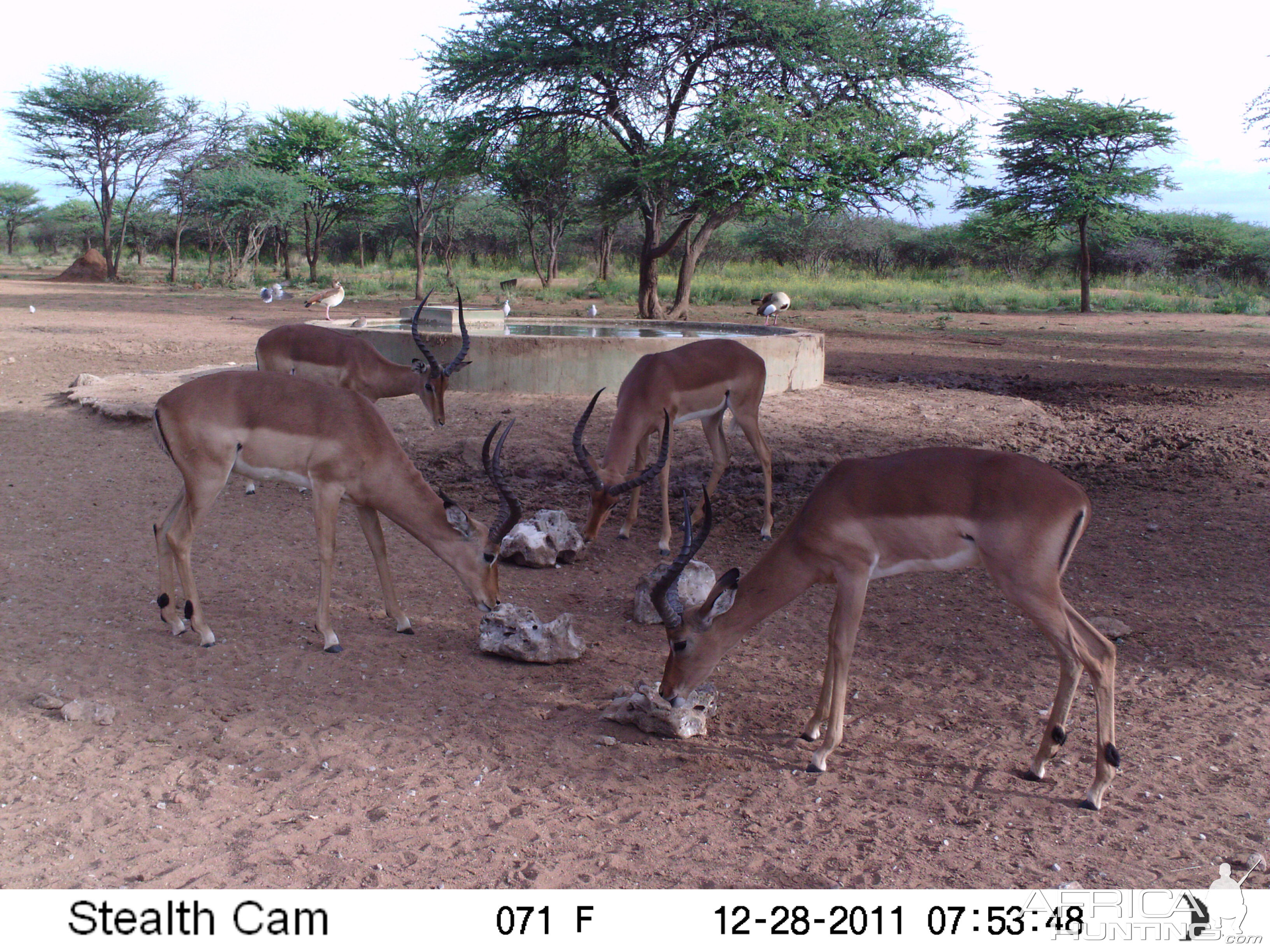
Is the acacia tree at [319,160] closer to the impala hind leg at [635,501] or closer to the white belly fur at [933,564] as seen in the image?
the impala hind leg at [635,501]

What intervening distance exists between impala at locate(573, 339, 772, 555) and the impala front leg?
165cm

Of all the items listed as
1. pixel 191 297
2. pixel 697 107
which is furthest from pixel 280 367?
pixel 191 297

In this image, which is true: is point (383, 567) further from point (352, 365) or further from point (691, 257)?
point (691, 257)

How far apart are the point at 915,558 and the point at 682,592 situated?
1.74 meters

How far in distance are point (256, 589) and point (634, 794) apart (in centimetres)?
289

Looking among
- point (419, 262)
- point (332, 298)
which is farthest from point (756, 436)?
point (419, 262)

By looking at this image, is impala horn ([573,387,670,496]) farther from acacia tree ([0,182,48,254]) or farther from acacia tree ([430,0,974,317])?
acacia tree ([0,182,48,254])

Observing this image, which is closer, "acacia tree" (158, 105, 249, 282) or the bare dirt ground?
the bare dirt ground

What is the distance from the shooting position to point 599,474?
6.12m

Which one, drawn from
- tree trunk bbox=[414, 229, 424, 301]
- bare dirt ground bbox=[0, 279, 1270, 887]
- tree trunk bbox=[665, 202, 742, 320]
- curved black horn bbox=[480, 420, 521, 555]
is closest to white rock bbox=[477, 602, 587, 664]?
bare dirt ground bbox=[0, 279, 1270, 887]

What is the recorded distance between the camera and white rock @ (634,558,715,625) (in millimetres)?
5328

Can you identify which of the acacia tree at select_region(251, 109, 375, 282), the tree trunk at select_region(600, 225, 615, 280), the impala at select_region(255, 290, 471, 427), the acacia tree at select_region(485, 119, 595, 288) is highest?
the acacia tree at select_region(251, 109, 375, 282)

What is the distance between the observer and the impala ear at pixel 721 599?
3.88 meters

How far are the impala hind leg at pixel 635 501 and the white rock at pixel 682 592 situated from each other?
144 centimetres
